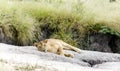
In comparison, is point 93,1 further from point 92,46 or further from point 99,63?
point 99,63

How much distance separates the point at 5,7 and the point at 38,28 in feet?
3.48

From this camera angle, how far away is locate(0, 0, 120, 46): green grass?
11216 mm

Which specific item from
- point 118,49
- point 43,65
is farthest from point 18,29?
point 43,65

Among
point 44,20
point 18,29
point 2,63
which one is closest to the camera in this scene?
point 2,63

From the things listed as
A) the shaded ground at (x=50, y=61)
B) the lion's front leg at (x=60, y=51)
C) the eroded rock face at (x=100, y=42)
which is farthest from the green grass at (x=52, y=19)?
the lion's front leg at (x=60, y=51)

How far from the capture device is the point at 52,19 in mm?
11891

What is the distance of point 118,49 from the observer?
12000 mm

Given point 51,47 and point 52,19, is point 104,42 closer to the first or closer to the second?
point 52,19

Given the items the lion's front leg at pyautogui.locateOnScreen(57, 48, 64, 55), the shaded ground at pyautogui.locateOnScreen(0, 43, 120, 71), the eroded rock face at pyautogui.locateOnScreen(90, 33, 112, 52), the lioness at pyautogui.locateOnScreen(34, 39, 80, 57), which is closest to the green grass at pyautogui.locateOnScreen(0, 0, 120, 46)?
the eroded rock face at pyautogui.locateOnScreen(90, 33, 112, 52)

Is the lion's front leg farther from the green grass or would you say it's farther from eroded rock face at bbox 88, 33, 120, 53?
eroded rock face at bbox 88, 33, 120, 53

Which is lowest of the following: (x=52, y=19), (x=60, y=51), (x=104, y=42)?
(x=104, y=42)

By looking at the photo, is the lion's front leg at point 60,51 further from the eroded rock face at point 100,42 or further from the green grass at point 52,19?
the eroded rock face at point 100,42

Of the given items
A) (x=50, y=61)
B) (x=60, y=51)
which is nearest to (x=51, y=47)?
(x=60, y=51)

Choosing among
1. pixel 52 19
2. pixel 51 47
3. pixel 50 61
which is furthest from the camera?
pixel 52 19
